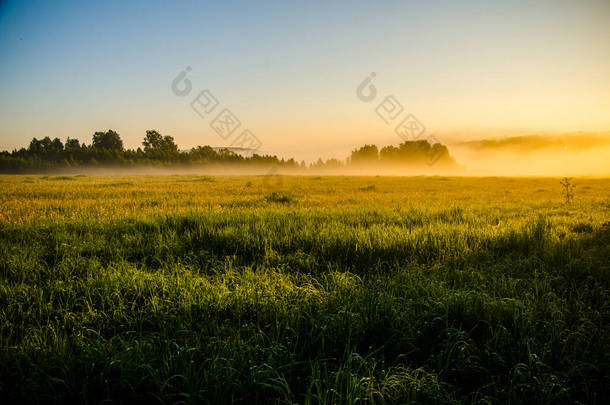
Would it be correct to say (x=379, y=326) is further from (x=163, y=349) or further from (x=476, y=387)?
(x=163, y=349)

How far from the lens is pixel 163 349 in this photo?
221 cm

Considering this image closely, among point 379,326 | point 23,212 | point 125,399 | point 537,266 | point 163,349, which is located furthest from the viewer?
point 23,212

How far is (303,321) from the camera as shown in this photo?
265 centimetres

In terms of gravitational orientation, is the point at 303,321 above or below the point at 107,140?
below

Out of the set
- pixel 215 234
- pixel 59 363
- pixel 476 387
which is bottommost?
pixel 476 387

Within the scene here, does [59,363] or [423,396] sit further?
[59,363]

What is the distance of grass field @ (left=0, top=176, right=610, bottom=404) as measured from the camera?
185cm

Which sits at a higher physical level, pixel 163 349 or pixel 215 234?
pixel 215 234

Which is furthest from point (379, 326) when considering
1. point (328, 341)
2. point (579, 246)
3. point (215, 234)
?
point (579, 246)

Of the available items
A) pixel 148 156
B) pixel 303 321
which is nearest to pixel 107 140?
pixel 148 156

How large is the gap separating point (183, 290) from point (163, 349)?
0.97 metres

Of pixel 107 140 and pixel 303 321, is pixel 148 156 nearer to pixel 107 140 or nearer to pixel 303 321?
pixel 107 140

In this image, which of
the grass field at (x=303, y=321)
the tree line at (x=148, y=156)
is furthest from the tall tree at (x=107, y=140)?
the grass field at (x=303, y=321)

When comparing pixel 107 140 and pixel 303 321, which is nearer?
pixel 303 321
